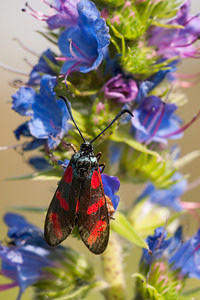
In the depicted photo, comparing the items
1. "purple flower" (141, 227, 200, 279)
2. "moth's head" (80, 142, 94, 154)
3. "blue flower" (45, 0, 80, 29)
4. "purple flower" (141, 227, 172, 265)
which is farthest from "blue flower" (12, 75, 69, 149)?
"purple flower" (141, 227, 200, 279)

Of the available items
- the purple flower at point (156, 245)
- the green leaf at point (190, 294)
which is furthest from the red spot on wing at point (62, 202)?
the green leaf at point (190, 294)

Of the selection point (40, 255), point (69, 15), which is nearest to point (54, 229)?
point (40, 255)

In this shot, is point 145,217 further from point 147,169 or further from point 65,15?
point 65,15

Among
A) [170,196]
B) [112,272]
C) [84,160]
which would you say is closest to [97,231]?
[84,160]

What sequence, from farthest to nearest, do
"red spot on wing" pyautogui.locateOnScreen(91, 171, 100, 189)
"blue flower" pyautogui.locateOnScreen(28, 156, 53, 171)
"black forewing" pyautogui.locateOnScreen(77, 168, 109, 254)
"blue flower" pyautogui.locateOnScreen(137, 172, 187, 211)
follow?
"blue flower" pyautogui.locateOnScreen(137, 172, 187, 211) < "blue flower" pyautogui.locateOnScreen(28, 156, 53, 171) < "red spot on wing" pyautogui.locateOnScreen(91, 171, 100, 189) < "black forewing" pyautogui.locateOnScreen(77, 168, 109, 254)

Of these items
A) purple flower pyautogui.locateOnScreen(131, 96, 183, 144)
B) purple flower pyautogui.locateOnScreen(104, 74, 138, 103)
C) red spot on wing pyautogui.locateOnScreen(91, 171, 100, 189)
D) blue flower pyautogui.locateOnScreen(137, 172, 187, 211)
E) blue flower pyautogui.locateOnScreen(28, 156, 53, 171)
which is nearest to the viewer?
red spot on wing pyautogui.locateOnScreen(91, 171, 100, 189)

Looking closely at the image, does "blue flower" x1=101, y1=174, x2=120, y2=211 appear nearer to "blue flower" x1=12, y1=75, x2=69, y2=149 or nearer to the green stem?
"blue flower" x1=12, y1=75, x2=69, y2=149
